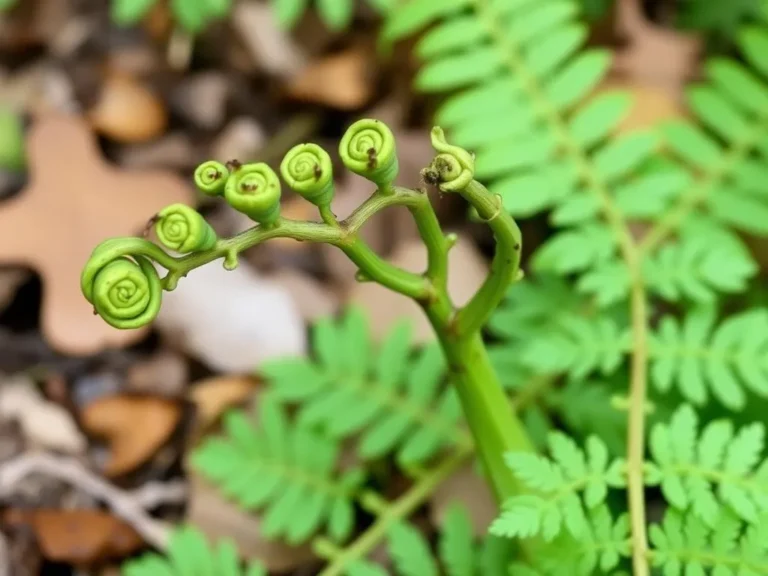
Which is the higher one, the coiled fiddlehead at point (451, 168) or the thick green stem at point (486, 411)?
the coiled fiddlehead at point (451, 168)

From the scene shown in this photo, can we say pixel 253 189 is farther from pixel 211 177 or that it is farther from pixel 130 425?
pixel 130 425

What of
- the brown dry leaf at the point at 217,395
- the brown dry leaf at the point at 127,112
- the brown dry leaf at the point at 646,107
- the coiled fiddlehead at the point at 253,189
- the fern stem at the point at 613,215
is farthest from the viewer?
the brown dry leaf at the point at 127,112

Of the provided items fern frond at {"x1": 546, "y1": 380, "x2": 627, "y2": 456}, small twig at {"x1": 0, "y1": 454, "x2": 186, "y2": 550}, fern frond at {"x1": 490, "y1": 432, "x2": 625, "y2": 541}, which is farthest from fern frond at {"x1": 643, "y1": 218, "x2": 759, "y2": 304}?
small twig at {"x1": 0, "y1": 454, "x2": 186, "y2": 550}

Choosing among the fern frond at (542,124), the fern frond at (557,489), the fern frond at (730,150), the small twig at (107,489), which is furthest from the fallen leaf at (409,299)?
the fern frond at (557,489)

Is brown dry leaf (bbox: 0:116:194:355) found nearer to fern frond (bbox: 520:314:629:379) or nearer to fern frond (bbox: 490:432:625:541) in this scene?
fern frond (bbox: 520:314:629:379)

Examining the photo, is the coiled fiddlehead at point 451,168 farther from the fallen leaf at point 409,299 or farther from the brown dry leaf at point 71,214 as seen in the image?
the brown dry leaf at point 71,214

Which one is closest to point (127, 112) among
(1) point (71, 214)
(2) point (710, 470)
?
(1) point (71, 214)
